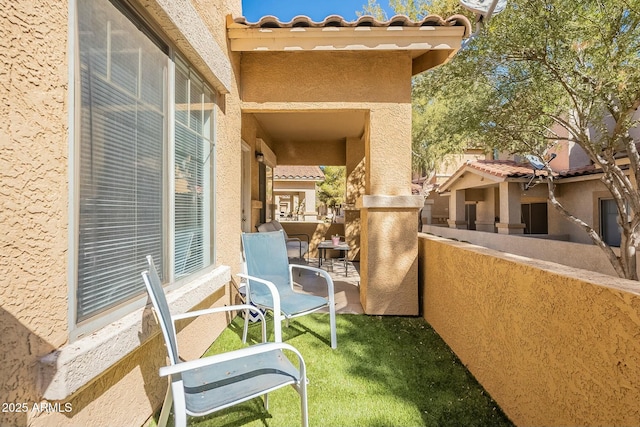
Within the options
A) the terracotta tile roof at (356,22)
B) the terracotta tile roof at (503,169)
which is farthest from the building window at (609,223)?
the terracotta tile roof at (356,22)

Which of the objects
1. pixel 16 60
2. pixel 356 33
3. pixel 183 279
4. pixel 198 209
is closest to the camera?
pixel 16 60

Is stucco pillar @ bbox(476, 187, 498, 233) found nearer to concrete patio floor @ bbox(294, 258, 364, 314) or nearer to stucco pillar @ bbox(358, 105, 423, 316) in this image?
concrete patio floor @ bbox(294, 258, 364, 314)

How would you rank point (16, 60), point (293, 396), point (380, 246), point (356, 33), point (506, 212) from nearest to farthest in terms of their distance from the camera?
point (16, 60) < point (293, 396) < point (356, 33) < point (380, 246) < point (506, 212)

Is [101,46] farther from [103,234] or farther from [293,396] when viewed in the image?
[293,396]

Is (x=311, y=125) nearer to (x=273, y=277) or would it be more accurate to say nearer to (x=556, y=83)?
(x=273, y=277)

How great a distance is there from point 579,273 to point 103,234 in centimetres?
331

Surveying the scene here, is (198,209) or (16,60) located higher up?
(16,60)

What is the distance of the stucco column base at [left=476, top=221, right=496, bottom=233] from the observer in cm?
1627

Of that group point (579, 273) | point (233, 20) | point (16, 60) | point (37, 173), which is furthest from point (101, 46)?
point (579, 273)

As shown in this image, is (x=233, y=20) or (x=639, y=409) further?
(x=233, y=20)

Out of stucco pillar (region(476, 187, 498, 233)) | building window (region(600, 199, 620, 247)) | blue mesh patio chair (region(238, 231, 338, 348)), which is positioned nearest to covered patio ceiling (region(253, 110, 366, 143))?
blue mesh patio chair (region(238, 231, 338, 348))

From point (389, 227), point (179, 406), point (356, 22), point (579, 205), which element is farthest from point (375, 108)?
point (579, 205)

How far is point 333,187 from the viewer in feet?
112

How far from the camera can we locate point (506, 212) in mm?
12617
